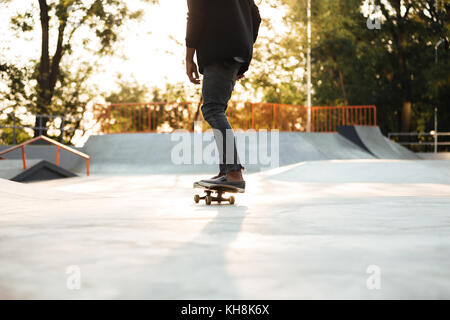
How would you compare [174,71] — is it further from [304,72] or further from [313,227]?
[313,227]

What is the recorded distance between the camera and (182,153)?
54.6 ft

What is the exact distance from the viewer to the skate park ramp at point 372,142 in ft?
70.6

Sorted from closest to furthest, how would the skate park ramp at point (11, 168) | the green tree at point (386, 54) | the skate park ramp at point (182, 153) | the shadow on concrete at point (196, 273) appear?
the shadow on concrete at point (196, 273) < the skate park ramp at point (11, 168) < the skate park ramp at point (182, 153) < the green tree at point (386, 54)

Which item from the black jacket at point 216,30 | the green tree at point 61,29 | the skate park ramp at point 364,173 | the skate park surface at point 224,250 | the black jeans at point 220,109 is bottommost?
the skate park ramp at point 364,173

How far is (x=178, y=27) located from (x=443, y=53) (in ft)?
45.6

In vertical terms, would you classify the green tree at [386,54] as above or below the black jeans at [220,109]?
above

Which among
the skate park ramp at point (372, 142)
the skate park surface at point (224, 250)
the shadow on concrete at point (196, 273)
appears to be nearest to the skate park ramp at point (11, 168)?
the skate park surface at point (224, 250)

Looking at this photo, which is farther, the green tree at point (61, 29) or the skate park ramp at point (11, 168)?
the green tree at point (61, 29)

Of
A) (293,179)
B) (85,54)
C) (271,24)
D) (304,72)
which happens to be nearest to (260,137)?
(293,179)

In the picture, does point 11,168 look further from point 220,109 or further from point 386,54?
point 386,54

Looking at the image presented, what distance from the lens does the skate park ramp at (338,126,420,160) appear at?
70.6 feet

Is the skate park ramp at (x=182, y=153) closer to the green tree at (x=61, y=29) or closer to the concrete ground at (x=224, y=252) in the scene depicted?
the green tree at (x=61, y=29)

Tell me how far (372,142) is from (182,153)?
9.34 m

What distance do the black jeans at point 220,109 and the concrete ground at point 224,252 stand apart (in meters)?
0.53
